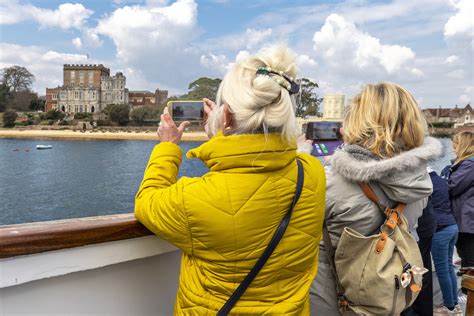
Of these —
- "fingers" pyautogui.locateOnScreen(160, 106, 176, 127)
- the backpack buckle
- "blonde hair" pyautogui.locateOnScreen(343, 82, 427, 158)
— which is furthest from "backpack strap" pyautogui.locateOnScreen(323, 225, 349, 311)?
"fingers" pyautogui.locateOnScreen(160, 106, 176, 127)

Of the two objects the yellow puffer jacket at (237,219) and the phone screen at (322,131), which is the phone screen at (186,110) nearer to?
the yellow puffer jacket at (237,219)

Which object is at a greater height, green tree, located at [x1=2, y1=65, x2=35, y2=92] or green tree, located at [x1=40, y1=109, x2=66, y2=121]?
green tree, located at [x1=2, y1=65, x2=35, y2=92]

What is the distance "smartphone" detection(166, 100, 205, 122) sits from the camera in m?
1.18

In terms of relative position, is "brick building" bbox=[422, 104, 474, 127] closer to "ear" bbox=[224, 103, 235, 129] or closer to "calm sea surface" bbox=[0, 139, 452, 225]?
"calm sea surface" bbox=[0, 139, 452, 225]

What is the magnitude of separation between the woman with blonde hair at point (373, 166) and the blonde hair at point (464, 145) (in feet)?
4.38

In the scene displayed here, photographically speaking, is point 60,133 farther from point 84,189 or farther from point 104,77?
point 84,189

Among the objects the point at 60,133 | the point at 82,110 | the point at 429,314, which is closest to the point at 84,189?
the point at 429,314

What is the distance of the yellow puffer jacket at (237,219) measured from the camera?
0.87 m

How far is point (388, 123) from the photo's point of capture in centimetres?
119

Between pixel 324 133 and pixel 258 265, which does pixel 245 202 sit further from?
pixel 324 133

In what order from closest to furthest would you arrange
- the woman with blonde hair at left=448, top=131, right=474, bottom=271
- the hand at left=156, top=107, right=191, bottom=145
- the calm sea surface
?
1. the hand at left=156, top=107, right=191, bottom=145
2. the woman with blonde hair at left=448, top=131, right=474, bottom=271
3. the calm sea surface

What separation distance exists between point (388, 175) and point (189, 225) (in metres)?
0.57

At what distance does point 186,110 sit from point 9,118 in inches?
3072

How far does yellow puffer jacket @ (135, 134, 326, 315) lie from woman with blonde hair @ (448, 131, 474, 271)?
5.63 feet
